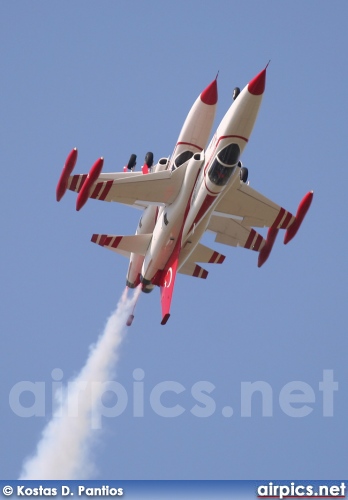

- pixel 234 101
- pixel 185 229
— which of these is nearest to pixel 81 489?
pixel 185 229

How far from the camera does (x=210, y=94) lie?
2314 inches

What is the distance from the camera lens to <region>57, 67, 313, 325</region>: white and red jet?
55.1 m

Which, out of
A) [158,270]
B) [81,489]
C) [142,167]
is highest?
[142,167]

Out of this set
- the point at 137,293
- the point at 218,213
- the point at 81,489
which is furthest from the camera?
the point at 137,293

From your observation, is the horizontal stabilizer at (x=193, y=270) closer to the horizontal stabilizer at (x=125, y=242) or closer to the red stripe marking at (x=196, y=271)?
the red stripe marking at (x=196, y=271)

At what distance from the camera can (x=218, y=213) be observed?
5947 centimetres

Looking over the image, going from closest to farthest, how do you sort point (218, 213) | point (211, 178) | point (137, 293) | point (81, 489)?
1. point (81, 489)
2. point (211, 178)
3. point (218, 213)
4. point (137, 293)

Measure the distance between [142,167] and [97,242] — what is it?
12.3 feet

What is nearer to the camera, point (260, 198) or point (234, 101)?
point (234, 101)

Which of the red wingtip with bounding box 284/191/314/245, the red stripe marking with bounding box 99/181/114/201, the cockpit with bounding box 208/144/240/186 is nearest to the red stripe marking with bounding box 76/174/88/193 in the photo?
the red stripe marking with bounding box 99/181/114/201

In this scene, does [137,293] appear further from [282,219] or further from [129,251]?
[282,219]

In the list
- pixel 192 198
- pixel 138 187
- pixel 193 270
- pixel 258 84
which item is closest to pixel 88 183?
pixel 138 187

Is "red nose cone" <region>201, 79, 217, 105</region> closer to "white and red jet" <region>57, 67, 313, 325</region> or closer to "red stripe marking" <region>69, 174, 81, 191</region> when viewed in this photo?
"white and red jet" <region>57, 67, 313, 325</region>

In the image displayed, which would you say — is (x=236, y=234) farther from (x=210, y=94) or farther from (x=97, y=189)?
(x=97, y=189)
